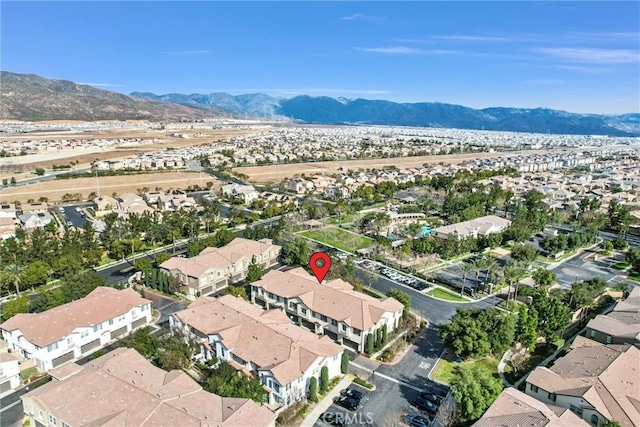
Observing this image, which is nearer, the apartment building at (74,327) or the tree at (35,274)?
the apartment building at (74,327)

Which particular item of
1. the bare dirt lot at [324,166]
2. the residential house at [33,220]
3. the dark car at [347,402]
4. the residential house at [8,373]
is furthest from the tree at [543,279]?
the bare dirt lot at [324,166]

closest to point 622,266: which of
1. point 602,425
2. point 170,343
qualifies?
point 602,425

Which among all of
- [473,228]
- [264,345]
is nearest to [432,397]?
[264,345]

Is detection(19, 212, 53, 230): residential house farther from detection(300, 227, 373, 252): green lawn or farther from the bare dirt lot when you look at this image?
the bare dirt lot

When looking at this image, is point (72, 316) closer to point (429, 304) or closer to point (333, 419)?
point (333, 419)

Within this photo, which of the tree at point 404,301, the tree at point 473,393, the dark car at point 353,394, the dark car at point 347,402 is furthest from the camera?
the tree at point 404,301

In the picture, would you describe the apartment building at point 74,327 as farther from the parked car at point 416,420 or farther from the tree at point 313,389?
the parked car at point 416,420

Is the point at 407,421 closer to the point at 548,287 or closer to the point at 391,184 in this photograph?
the point at 548,287
